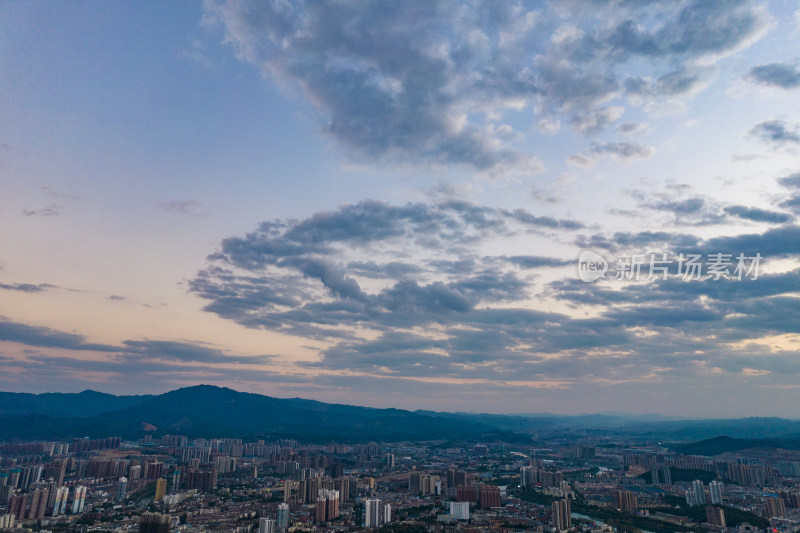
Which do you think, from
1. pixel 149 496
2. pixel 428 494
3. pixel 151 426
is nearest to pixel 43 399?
pixel 151 426

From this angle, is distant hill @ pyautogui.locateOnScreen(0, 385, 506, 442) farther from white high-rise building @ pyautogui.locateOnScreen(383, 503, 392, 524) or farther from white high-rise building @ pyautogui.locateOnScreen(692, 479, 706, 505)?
white high-rise building @ pyautogui.locateOnScreen(692, 479, 706, 505)

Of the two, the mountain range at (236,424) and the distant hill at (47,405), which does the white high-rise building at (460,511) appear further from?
the distant hill at (47,405)

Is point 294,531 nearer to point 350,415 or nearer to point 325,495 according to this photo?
point 325,495

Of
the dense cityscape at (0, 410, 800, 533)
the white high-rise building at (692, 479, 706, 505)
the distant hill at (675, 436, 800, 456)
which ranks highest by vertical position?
the distant hill at (675, 436, 800, 456)

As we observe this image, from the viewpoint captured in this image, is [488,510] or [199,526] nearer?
[199,526]

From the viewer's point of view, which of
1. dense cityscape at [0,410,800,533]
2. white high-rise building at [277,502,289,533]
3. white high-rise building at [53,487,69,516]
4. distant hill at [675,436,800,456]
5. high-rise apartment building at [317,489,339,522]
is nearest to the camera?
white high-rise building at [277,502,289,533]

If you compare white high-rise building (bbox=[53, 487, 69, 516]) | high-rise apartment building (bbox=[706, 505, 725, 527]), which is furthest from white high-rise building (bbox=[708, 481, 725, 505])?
white high-rise building (bbox=[53, 487, 69, 516])

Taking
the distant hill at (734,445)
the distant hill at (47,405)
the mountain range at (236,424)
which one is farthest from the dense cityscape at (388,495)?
the distant hill at (47,405)
